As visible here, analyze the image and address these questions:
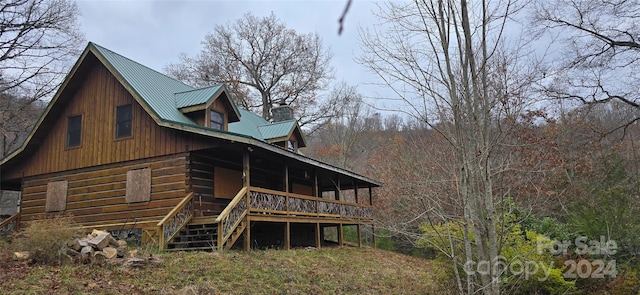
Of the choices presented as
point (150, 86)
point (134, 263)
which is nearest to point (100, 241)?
point (134, 263)

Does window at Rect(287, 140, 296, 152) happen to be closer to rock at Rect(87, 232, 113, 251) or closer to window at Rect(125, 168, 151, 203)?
window at Rect(125, 168, 151, 203)

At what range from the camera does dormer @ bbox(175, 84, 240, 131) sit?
1636cm

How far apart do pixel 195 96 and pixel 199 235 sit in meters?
5.68

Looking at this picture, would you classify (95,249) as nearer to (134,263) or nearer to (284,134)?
(134,263)

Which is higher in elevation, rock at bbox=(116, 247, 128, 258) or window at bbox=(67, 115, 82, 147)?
window at bbox=(67, 115, 82, 147)

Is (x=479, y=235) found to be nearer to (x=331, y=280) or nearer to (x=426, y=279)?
(x=331, y=280)

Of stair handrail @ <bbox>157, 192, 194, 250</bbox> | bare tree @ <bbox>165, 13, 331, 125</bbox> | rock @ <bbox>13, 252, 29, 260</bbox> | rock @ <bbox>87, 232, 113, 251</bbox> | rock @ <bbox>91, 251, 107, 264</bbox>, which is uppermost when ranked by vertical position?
bare tree @ <bbox>165, 13, 331, 125</bbox>

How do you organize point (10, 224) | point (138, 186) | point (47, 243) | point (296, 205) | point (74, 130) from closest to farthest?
point (47, 243), point (138, 186), point (296, 205), point (74, 130), point (10, 224)

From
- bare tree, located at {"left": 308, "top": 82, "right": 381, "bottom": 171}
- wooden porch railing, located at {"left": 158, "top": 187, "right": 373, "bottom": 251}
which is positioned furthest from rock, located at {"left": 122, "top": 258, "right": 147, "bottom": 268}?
bare tree, located at {"left": 308, "top": 82, "right": 381, "bottom": 171}

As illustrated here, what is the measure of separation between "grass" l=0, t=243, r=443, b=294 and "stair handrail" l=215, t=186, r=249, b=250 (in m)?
0.66

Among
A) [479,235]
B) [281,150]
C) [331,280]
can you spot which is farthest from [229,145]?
[479,235]

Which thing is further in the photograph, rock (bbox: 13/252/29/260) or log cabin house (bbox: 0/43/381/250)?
log cabin house (bbox: 0/43/381/250)

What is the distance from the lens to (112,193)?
1586 cm

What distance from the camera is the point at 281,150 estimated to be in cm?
1470
